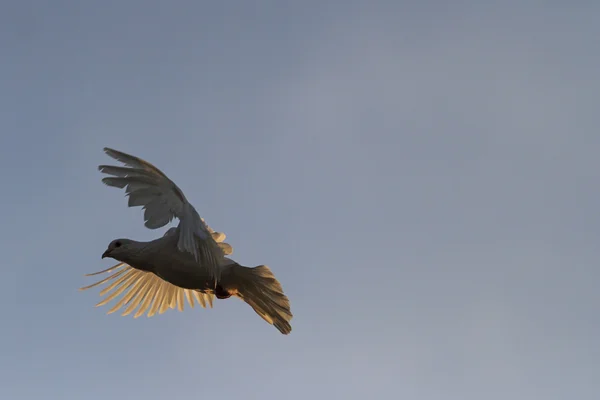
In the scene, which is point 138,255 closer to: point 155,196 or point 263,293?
point 155,196

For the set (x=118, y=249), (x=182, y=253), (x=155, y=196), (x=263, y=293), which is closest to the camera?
(x=155, y=196)

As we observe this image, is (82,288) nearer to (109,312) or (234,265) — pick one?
(109,312)

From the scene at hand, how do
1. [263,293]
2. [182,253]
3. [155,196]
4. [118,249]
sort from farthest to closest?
[263,293] < [118,249] < [182,253] < [155,196]

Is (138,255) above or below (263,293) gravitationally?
below

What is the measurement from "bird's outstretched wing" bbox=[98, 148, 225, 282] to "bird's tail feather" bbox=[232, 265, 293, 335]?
1542 mm

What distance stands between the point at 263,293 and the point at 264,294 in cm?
3

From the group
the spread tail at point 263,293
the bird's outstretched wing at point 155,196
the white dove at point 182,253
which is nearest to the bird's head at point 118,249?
the white dove at point 182,253

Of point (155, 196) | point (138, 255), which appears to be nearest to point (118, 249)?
point (138, 255)

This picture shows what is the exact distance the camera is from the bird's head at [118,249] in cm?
1284

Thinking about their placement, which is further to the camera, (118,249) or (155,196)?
(118,249)

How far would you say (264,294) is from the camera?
13.5m

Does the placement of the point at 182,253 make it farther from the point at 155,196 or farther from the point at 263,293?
the point at 263,293

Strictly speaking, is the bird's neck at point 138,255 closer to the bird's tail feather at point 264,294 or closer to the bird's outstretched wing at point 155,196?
the bird's outstretched wing at point 155,196

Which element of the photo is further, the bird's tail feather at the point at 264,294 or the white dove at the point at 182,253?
the bird's tail feather at the point at 264,294
